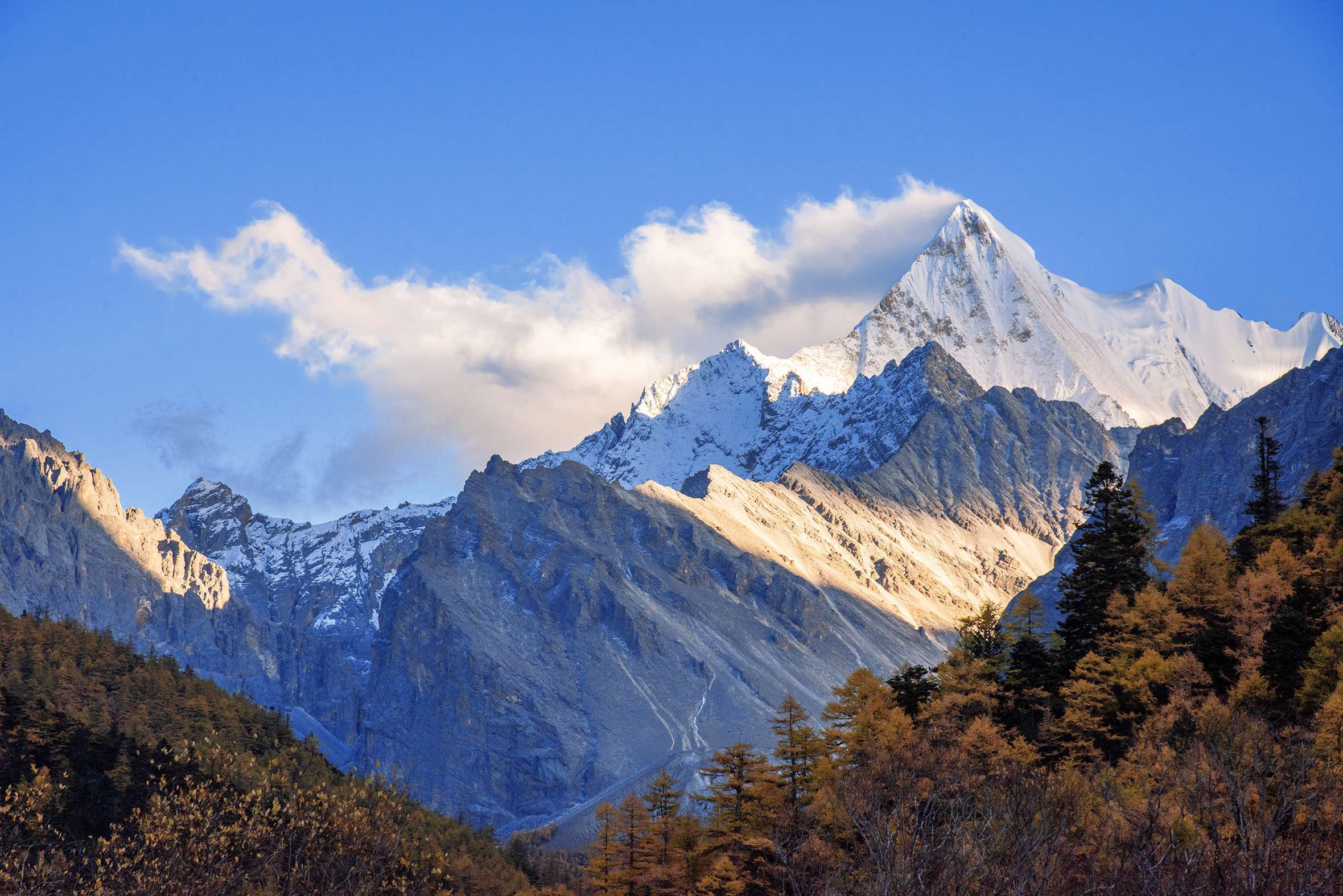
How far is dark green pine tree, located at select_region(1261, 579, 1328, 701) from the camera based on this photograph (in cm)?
8050

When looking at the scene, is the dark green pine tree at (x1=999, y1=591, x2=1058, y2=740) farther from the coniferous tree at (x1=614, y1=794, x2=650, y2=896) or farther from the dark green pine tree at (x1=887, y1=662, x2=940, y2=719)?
the coniferous tree at (x1=614, y1=794, x2=650, y2=896)

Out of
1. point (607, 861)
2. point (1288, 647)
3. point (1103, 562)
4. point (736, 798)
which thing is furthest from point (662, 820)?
point (1103, 562)

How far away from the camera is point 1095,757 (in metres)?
86.3

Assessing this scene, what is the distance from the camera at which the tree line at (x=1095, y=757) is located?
51.2 metres

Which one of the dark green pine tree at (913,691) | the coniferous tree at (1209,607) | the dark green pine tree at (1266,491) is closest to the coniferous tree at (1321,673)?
the coniferous tree at (1209,607)

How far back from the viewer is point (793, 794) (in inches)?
3681

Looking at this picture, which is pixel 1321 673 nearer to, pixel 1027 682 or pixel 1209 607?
pixel 1209 607

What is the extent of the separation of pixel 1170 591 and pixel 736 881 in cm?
4140

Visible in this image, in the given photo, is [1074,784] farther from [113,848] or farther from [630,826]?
[113,848]

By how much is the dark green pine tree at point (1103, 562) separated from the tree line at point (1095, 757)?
23cm

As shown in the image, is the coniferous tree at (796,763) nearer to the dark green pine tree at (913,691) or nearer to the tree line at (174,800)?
the dark green pine tree at (913,691)

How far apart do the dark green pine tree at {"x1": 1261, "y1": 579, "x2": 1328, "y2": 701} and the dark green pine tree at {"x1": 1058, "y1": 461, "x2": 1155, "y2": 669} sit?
67.2 feet

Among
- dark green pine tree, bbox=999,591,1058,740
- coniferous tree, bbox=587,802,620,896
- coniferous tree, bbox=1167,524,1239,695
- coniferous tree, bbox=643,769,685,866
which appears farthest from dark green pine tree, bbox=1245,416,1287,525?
coniferous tree, bbox=587,802,620,896

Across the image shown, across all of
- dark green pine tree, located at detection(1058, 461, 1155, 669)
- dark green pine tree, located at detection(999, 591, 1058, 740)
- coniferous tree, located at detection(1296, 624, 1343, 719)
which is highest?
dark green pine tree, located at detection(1058, 461, 1155, 669)
